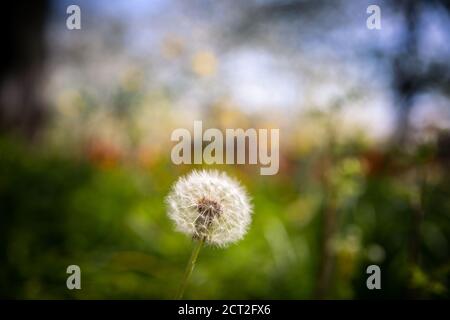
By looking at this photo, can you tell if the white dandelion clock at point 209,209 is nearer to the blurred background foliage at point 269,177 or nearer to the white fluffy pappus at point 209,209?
the white fluffy pappus at point 209,209

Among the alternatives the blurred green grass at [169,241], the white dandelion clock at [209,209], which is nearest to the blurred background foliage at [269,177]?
the blurred green grass at [169,241]

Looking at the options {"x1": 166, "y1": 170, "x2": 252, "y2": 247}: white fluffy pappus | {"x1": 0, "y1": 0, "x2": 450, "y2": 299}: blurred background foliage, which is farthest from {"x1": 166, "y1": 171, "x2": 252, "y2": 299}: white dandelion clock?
{"x1": 0, "y1": 0, "x2": 450, "y2": 299}: blurred background foliage

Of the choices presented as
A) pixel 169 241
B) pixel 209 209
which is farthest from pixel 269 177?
pixel 209 209

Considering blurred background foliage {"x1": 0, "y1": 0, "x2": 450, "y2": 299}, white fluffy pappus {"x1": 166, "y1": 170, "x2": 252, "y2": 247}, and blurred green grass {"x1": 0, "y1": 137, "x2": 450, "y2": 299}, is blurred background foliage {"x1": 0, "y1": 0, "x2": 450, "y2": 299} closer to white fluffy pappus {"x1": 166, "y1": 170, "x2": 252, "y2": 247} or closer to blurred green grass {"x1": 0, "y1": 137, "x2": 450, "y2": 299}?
blurred green grass {"x1": 0, "y1": 137, "x2": 450, "y2": 299}

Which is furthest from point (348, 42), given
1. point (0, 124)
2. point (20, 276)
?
point (0, 124)

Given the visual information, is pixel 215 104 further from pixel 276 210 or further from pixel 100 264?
pixel 100 264

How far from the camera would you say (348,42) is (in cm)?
381

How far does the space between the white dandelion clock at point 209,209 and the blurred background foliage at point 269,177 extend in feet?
2.47

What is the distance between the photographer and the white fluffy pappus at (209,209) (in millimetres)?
1060

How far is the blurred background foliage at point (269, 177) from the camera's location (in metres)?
2.15

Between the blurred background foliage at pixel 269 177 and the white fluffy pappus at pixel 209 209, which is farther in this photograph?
the blurred background foliage at pixel 269 177

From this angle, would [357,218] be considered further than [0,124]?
No

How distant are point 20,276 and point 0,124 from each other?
Result: 157 inches

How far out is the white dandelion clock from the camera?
1059 millimetres
